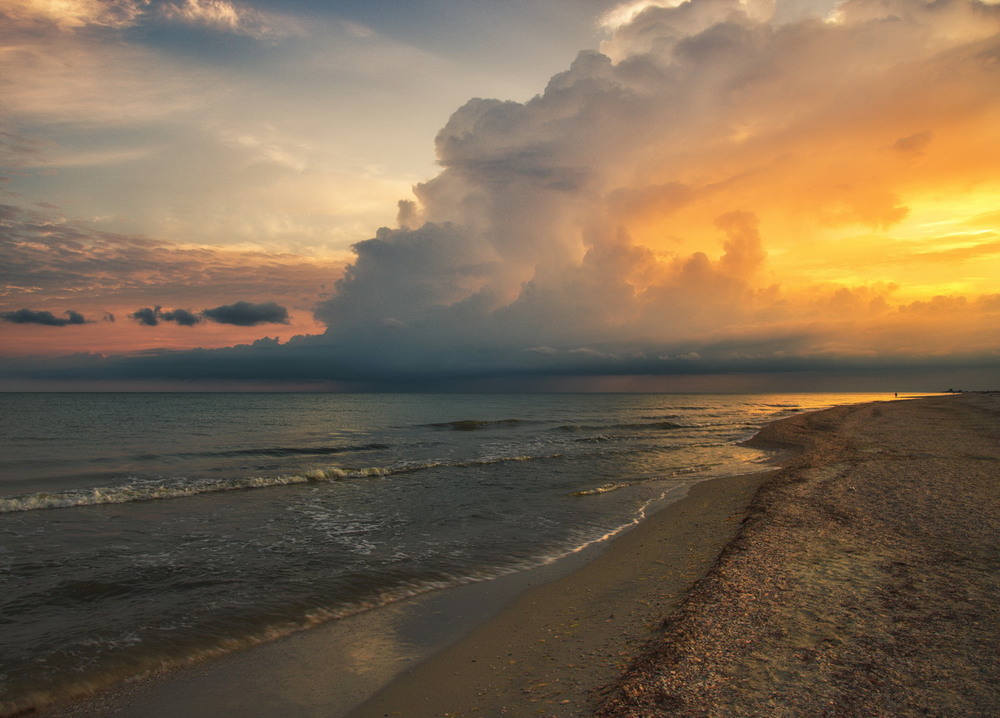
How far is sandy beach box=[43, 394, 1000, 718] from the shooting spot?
5328mm

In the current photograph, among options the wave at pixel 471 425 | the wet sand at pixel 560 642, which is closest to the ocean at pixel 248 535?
the wet sand at pixel 560 642

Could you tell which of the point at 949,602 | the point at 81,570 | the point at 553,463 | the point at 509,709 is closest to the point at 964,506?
the point at 949,602

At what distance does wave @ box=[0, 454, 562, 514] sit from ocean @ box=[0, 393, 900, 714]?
0.36ft

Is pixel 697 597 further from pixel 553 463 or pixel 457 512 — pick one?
pixel 553 463

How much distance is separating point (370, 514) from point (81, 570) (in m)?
7.84

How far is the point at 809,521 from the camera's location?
13016mm

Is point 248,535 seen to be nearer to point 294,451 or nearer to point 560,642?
point 560,642

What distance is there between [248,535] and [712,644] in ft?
42.2

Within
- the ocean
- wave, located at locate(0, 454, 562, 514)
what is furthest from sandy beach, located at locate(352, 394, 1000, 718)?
wave, located at locate(0, 454, 562, 514)

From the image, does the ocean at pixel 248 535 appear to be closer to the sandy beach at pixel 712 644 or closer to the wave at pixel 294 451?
the wave at pixel 294 451

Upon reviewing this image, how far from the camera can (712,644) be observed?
6.48 metres

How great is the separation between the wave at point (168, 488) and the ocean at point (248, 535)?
0.11 metres

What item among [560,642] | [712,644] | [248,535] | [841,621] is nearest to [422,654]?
[560,642]

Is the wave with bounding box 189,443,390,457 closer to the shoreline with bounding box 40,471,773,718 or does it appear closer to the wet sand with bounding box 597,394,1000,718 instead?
the shoreline with bounding box 40,471,773,718
